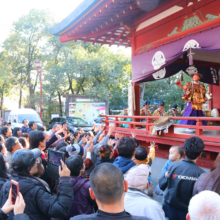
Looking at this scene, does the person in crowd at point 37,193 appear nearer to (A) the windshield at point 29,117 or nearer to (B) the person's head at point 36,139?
(B) the person's head at point 36,139

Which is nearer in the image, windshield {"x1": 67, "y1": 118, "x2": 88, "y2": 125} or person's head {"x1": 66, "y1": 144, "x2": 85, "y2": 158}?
person's head {"x1": 66, "y1": 144, "x2": 85, "y2": 158}

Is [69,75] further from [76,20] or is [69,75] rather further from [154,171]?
[154,171]

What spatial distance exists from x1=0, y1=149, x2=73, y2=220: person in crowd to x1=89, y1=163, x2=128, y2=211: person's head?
1.65ft

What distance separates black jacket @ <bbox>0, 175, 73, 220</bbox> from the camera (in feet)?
5.80

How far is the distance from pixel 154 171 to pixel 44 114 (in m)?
17.4

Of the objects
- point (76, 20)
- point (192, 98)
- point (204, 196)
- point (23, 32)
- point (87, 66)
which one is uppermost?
point (23, 32)

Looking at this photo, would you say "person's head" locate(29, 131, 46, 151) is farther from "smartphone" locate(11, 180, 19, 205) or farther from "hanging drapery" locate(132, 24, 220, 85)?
"hanging drapery" locate(132, 24, 220, 85)

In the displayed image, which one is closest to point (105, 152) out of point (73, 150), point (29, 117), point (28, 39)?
point (73, 150)

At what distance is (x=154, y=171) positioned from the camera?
6.30m

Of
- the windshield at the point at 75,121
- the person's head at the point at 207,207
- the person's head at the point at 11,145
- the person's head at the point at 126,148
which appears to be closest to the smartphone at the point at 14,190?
the person's head at the point at 207,207

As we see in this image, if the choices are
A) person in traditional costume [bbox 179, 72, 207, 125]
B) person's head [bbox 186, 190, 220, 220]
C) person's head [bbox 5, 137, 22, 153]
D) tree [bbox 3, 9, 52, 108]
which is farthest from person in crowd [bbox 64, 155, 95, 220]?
tree [bbox 3, 9, 52, 108]

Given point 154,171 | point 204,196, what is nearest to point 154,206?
point 204,196

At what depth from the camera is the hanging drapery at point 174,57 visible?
16.7ft

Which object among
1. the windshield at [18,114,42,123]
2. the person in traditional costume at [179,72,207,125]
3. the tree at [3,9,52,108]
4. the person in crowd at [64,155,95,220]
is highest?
the tree at [3,9,52,108]
